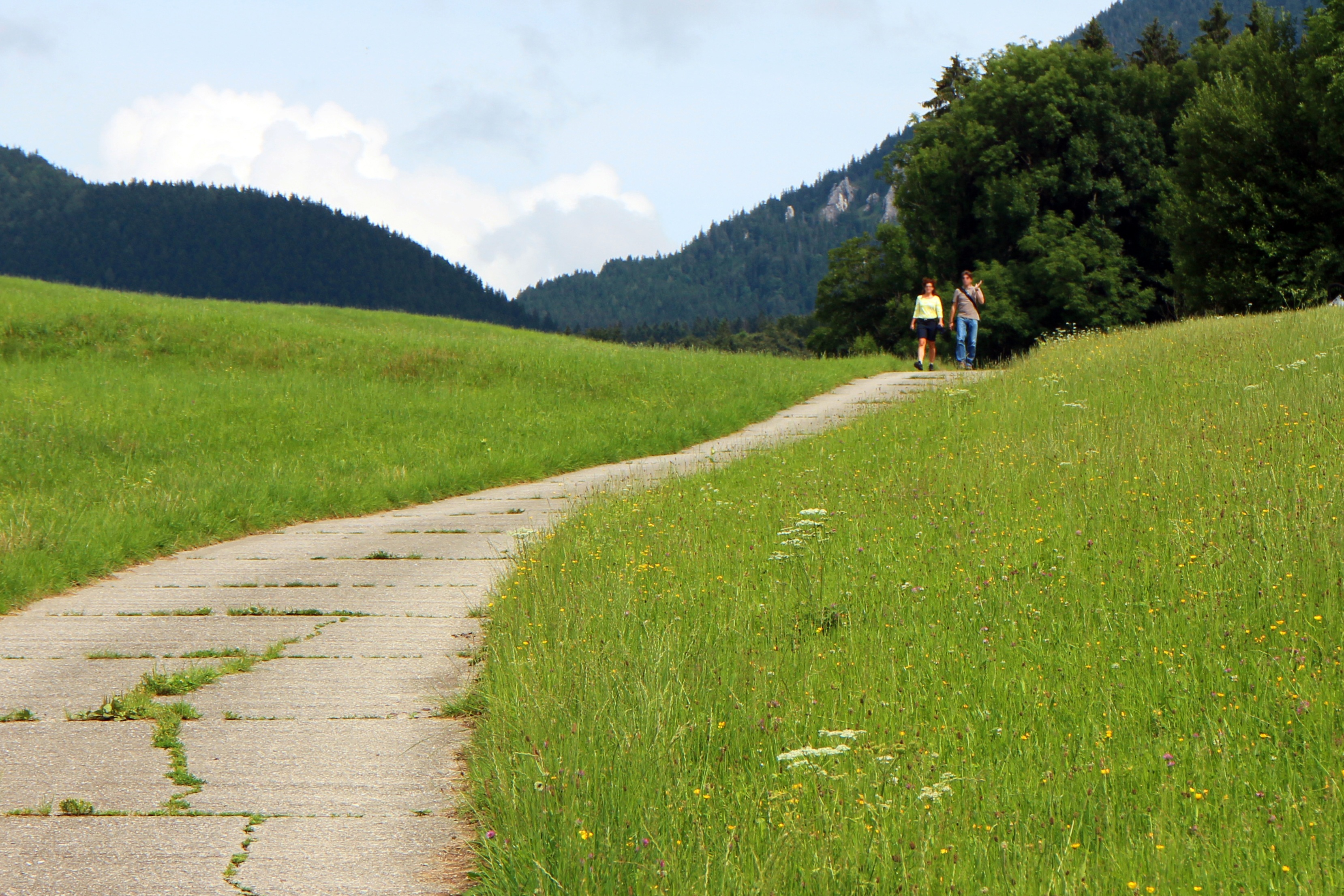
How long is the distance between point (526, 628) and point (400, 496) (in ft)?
26.2

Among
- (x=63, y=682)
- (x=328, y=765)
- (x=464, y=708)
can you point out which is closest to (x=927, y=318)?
(x=464, y=708)

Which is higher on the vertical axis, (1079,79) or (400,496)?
(1079,79)

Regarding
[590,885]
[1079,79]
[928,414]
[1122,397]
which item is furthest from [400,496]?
[1079,79]

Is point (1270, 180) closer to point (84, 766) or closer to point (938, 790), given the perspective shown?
point (938, 790)

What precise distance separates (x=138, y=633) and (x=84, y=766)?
260 cm

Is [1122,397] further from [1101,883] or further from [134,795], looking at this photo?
[134,795]

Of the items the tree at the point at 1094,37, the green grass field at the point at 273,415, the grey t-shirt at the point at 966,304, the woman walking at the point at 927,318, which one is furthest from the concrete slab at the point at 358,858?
the tree at the point at 1094,37

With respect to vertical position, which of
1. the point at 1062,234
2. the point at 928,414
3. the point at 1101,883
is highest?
the point at 1062,234

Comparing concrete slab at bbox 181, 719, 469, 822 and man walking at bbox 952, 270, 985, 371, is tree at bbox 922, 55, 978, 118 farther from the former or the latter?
concrete slab at bbox 181, 719, 469, 822

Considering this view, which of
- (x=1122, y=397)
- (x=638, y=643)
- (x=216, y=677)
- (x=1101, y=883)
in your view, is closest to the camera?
(x=1101, y=883)

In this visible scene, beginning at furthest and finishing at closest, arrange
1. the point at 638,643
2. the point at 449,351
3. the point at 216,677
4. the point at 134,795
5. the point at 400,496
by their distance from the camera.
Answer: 1. the point at 449,351
2. the point at 400,496
3. the point at 216,677
4. the point at 638,643
5. the point at 134,795

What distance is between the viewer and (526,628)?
5934 mm

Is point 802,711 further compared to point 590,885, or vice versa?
point 802,711

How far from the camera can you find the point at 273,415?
17.3 meters
